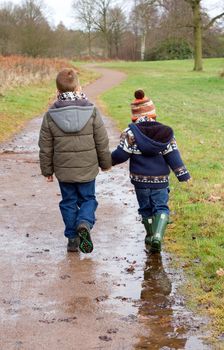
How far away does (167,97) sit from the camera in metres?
24.9

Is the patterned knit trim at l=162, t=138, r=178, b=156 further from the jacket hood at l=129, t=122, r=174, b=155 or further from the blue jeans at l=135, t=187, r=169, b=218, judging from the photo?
the blue jeans at l=135, t=187, r=169, b=218

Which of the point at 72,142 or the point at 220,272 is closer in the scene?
the point at 220,272

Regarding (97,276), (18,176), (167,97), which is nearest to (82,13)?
(167,97)

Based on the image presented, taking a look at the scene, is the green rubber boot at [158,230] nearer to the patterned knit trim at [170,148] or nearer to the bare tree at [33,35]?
the patterned knit trim at [170,148]

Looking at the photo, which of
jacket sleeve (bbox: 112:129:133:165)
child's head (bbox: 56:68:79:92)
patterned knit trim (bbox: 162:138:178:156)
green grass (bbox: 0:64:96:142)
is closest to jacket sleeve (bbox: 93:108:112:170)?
jacket sleeve (bbox: 112:129:133:165)

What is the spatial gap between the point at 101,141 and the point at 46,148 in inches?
21.5

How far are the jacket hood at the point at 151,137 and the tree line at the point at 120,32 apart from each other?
1478 inches

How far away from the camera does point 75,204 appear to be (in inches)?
221

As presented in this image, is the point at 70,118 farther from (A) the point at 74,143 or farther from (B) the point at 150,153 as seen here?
(B) the point at 150,153

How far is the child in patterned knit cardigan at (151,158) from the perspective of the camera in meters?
5.25

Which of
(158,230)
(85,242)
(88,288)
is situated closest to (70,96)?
(85,242)

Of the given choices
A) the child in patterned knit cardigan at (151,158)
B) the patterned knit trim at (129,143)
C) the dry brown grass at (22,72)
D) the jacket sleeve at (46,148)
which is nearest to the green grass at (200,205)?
the child in patterned knit cardigan at (151,158)

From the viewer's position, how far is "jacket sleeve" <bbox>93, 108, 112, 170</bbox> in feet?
17.6

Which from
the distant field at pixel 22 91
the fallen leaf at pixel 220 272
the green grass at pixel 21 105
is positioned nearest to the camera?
the fallen leaf at pixel 220 272
